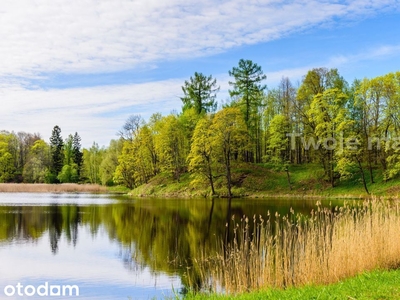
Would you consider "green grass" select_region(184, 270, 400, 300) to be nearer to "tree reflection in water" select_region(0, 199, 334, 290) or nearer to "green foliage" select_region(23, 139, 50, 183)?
"tree reflection in water" select_region(0, 199, 334, 290)

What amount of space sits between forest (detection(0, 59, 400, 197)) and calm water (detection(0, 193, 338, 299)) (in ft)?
76.7

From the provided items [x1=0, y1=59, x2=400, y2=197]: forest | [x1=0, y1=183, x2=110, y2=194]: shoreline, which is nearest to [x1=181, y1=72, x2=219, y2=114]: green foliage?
[x1=0, y1=59, x2=400, y2=197]: forest

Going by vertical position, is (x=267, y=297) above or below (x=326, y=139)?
below

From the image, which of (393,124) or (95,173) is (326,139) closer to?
(393,124)

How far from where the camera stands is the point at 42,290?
41.3 feet

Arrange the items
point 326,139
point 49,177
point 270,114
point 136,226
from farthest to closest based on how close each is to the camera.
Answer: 1. point 49,177
2. point 270,114
3. point 326,139
4. point 136,226

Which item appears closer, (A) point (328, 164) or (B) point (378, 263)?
→ (B) point (378, 263)

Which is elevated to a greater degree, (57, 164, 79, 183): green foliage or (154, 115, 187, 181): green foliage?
(154, 115, 187, 181): green foliage

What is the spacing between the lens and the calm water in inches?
Result: 516

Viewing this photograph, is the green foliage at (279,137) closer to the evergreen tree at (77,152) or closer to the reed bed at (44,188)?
the reed bed at (44,188)

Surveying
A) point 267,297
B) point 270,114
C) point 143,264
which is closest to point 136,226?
point 143,264

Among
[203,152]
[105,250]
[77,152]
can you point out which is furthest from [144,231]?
[77,152]

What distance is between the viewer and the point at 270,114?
67.2 meters

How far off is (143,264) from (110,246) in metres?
4.46
